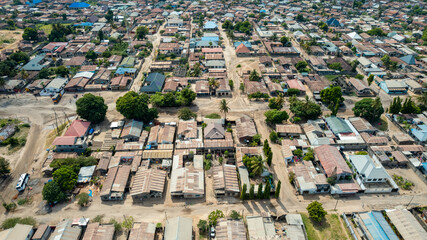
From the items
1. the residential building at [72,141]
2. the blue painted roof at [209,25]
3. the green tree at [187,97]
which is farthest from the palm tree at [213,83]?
the blue painted roof at [209,25]

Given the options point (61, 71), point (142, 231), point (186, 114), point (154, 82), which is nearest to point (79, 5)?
point (61, 71)

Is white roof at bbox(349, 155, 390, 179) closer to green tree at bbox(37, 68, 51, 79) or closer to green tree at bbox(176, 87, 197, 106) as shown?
green tree at bbox(176, 87, 197, 106)

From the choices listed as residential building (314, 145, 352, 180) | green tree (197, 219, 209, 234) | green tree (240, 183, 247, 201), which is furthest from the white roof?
green tree (197, 219, 209, 234)

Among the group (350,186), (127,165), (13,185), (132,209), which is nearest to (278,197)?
(350,186)

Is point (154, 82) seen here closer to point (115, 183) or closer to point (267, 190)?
point (115, 183)

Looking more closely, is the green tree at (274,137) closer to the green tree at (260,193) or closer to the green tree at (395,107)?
the green tree at (260,193)

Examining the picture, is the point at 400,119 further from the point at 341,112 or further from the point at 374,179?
the point at 374,179
